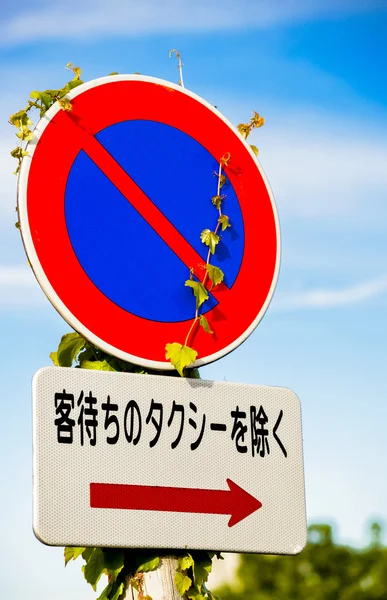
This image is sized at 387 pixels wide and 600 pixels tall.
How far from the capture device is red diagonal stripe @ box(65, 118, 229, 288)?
2.06m

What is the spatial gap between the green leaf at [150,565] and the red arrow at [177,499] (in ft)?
0.46

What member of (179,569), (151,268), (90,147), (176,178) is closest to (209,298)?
(151,268)

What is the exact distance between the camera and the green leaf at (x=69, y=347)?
220 cm

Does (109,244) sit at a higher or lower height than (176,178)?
lower

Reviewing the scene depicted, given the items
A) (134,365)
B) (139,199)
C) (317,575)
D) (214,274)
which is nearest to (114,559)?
(134,365)

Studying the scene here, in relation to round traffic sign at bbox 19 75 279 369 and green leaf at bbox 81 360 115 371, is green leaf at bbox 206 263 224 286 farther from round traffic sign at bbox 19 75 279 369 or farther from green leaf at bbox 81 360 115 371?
green leaf at bbox 81 360 115 371

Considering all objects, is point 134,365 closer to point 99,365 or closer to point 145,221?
point 99,365

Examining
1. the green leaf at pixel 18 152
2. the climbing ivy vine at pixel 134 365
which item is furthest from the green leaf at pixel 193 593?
the green leaf at pixel 18 152

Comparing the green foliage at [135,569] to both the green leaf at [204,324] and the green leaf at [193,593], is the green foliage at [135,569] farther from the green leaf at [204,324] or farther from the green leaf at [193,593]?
the green leaf at [204,324]

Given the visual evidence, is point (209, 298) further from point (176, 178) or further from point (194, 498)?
point (194, 498)

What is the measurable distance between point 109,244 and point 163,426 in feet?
1.35

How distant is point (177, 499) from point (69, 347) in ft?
1.63

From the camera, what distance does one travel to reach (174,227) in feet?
6.94

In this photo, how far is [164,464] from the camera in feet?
6.26
